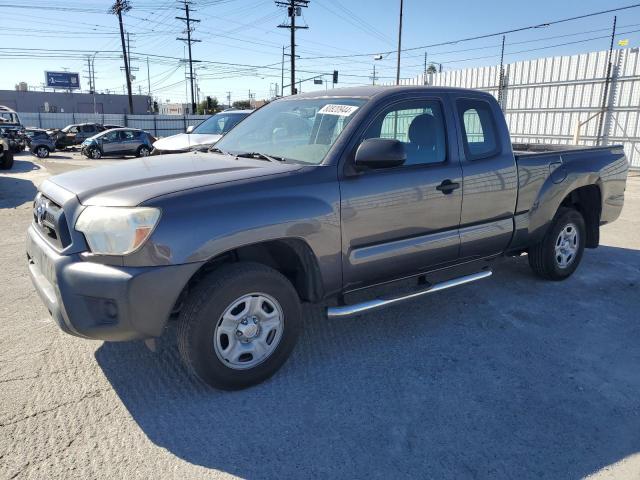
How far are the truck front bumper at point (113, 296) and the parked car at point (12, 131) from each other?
62.2 ft

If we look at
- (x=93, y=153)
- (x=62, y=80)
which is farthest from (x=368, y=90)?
(x=62, y=80)

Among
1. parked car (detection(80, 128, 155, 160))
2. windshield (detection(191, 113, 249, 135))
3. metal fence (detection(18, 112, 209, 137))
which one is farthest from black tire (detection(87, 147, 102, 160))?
windshield (detection(191, 113, 249, 135))

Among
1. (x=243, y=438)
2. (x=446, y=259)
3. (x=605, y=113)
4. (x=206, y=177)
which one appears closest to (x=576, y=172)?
(x=446, y=259)

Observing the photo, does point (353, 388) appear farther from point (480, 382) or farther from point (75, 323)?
point (75, 323)

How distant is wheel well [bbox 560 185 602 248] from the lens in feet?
17.5

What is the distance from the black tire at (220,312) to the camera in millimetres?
2820

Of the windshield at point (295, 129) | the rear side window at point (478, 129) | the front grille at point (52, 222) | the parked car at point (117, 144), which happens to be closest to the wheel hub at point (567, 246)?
the rear side window at point (478, 129)

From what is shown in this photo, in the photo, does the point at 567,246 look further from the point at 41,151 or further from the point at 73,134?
the point at 73,134

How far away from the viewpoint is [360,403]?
2.99 metres

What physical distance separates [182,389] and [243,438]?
65 cm

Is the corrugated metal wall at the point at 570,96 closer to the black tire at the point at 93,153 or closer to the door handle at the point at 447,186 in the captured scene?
the door handle at the point at 447,186

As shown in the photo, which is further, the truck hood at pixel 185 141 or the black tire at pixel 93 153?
the black tire at pixel 93 153

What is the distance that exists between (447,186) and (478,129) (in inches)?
31.3

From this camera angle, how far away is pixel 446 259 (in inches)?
157
